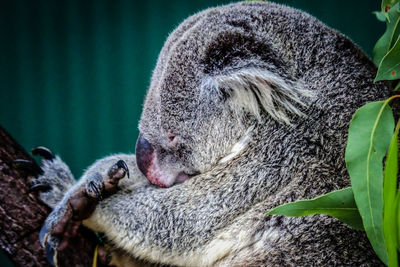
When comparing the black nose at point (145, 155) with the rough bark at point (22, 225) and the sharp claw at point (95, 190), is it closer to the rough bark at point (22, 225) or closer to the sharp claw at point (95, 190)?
the sharp claw at point (95, 190)

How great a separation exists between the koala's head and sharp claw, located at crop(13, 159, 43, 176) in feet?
1.64

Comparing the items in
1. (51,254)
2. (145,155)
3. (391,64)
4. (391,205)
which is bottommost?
(51,254)

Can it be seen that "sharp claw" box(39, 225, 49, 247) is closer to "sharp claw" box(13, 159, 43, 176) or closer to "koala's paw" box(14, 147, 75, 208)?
"koala's paw" box(14, 147, 75, 208)

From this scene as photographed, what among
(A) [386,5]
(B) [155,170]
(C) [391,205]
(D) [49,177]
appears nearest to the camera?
(C) [391,205]

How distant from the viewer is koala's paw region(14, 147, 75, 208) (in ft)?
6.65

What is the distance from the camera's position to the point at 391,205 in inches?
50.6

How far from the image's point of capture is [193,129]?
→ 1.96m

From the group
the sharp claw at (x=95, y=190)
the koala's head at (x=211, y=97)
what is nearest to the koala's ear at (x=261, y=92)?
the koala's head at (x=211, y=97)

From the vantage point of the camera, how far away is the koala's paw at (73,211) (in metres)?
1.86

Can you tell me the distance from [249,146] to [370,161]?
0.62m

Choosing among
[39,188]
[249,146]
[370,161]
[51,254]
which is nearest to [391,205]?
[370,161]

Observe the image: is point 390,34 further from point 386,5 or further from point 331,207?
point 331,207

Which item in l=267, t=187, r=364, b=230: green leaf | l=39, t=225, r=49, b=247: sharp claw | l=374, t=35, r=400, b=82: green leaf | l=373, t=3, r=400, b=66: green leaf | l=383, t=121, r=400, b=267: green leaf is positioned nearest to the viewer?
l=383, t=121, r=400, b=267: green leaf

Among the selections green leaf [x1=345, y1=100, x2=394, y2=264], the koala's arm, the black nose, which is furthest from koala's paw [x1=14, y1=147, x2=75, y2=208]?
green leaf [x1=345, y1=100, x2=394, y2=264]
